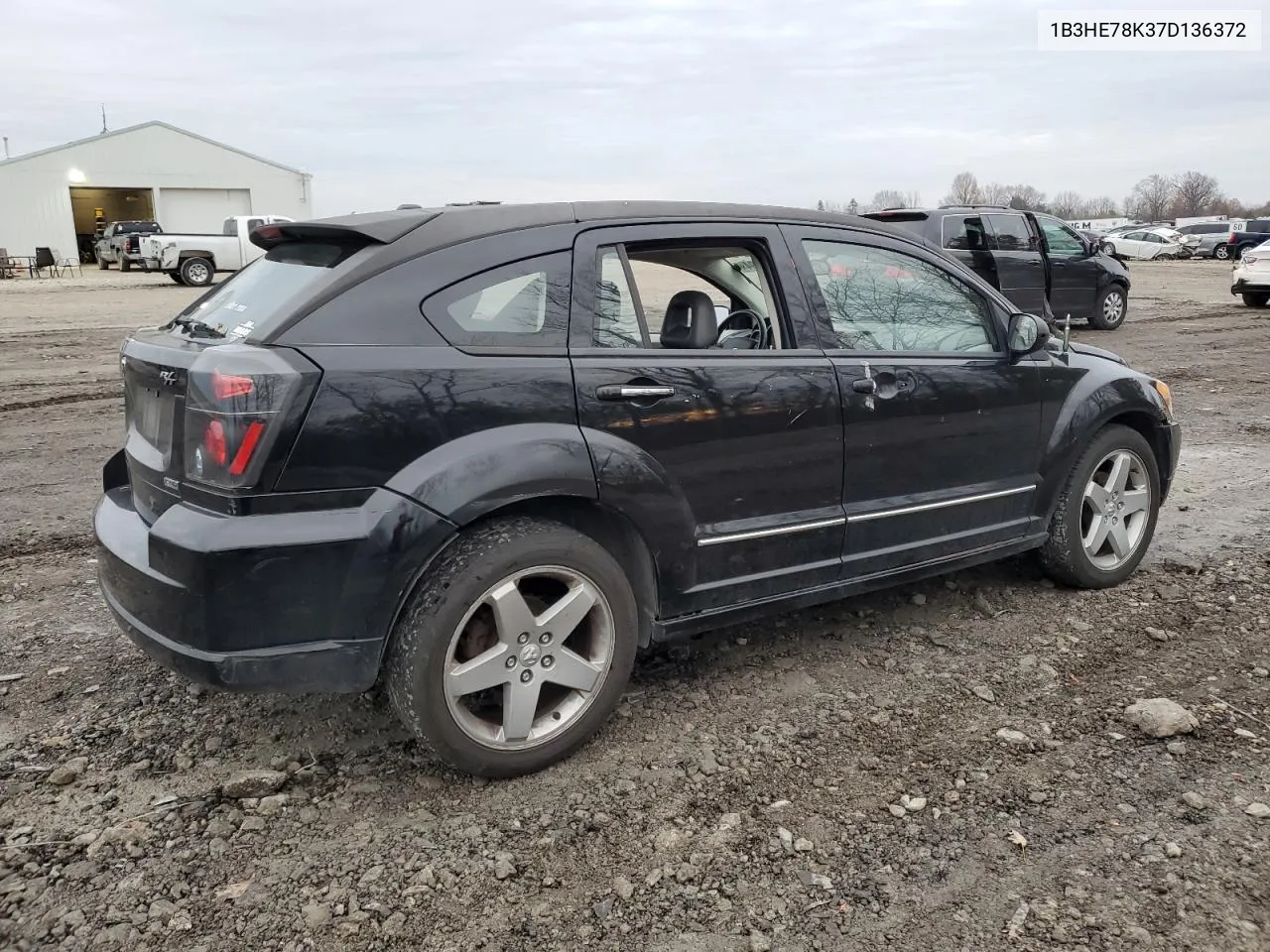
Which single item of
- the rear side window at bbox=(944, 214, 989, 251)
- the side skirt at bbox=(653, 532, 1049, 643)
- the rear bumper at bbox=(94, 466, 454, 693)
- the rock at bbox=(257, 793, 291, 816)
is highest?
the rear side window at bbox=(944, 214, 989, 251)

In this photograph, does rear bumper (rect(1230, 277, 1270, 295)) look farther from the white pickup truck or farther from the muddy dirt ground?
the white pickup truck

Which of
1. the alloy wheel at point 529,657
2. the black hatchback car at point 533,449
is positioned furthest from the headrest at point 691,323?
the alloy wheel at point 529,657

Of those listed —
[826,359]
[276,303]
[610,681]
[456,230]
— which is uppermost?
[456,230]

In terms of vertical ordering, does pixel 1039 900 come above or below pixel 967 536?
below

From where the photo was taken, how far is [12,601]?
4.32m

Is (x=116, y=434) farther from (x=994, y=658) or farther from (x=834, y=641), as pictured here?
(x=994, y=658)

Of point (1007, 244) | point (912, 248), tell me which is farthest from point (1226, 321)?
point (912, 248)

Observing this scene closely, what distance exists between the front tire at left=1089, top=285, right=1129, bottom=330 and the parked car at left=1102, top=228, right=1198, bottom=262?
101 ft

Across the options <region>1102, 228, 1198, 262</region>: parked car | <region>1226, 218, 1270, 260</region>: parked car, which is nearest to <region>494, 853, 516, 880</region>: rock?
<region>1226, 218, 1270, 260</region>: parked car

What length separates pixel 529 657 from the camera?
9.62 ft

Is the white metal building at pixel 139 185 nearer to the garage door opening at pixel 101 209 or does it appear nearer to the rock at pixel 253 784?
the garage door opening at pixel 101 209

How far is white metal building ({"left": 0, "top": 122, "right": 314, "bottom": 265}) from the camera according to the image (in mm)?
42250

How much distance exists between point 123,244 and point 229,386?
34.5 m

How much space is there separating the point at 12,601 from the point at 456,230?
285 centimetres
